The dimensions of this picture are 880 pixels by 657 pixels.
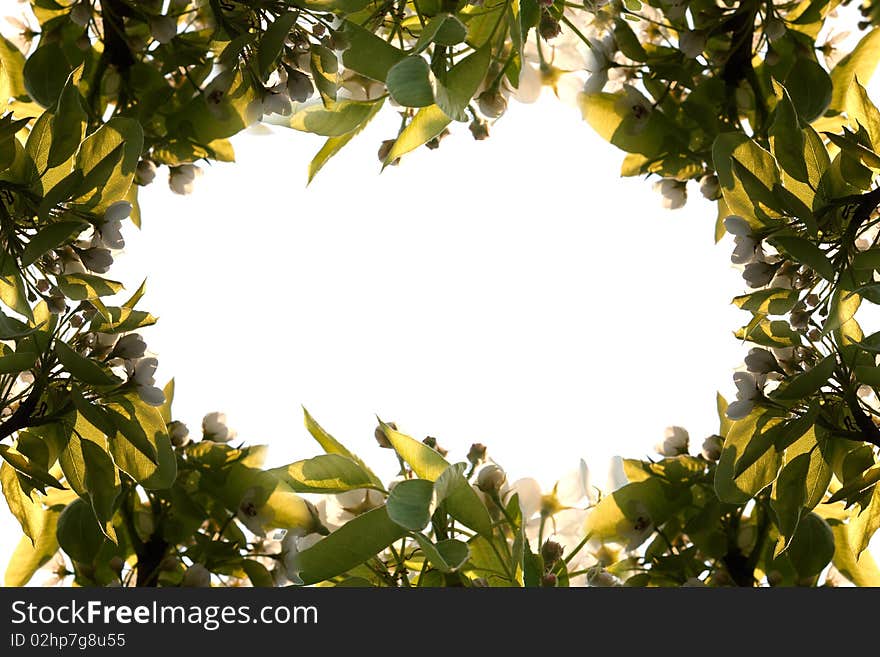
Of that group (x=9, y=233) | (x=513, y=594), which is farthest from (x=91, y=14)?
(x=513, y=594)

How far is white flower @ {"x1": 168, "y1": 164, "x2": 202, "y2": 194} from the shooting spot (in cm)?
96

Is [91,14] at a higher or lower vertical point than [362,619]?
higher

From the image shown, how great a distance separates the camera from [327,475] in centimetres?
87

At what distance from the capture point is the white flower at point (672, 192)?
0.97 metres

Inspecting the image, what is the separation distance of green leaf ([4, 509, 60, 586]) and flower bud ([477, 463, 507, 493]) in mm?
480

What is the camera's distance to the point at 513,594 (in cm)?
76

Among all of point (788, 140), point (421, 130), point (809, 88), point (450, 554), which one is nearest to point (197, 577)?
point (450, 554)

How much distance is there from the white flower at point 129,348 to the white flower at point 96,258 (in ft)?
0.26

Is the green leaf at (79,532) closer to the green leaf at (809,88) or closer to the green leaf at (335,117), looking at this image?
the green leaf at (335,117)

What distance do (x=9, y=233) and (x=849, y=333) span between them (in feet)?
2.84

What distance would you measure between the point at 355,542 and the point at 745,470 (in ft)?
1.36

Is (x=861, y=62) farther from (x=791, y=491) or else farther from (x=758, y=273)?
(x=791, y=491)

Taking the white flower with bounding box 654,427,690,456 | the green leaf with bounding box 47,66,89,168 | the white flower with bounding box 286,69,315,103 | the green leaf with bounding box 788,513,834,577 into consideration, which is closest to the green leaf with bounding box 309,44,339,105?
the white flower with bounding box 286,69,315,103

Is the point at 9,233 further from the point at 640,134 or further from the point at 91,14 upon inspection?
the point at 640,134
